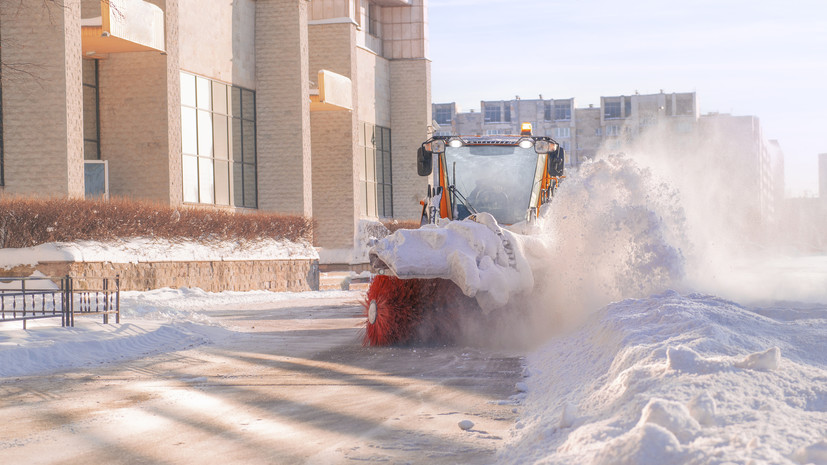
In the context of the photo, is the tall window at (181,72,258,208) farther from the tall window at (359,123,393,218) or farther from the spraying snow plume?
the spraying snow plume

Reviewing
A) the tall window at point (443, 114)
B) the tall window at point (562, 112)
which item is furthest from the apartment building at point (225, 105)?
the tall window at point (443, 114)

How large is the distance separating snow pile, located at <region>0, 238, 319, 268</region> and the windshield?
444 inches

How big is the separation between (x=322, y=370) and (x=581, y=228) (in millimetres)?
4472

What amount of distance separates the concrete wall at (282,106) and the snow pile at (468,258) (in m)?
26.7

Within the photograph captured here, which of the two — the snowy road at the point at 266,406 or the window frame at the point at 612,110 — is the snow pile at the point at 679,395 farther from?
the window frame at the point at 612,110

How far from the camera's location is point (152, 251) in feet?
84.9

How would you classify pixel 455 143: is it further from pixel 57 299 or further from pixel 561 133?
pixel 561 133

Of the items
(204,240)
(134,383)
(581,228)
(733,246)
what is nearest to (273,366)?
(134,383)

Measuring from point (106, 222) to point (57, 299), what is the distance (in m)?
4.91

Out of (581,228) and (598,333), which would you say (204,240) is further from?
(598,333)

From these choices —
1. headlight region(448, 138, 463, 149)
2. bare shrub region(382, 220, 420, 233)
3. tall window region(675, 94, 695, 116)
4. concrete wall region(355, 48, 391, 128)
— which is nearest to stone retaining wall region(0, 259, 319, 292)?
bare shrub region(382, 220, 420, 233)

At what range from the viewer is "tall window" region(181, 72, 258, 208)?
34250 mm

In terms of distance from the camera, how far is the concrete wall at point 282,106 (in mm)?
38375

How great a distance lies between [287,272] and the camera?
33.6 m
